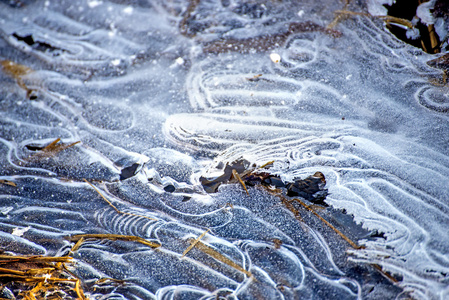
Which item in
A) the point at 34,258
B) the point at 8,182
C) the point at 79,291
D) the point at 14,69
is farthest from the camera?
the point at 14,69

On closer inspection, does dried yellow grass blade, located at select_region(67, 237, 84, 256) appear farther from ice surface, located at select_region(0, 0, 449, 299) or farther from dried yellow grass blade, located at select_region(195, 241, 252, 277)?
dried yellow grass blade, located at select_region(195, 241, 252, 277)

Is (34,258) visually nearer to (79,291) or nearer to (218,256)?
(79,291)

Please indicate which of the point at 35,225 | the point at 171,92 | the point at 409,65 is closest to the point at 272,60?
the point at 171,92

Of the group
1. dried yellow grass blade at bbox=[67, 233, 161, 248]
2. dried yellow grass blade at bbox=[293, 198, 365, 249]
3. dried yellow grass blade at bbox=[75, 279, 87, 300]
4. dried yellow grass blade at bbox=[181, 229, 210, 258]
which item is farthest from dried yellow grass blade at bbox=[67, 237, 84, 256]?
dried yellow grass blade at bbox=[293, 198, 365, 249]

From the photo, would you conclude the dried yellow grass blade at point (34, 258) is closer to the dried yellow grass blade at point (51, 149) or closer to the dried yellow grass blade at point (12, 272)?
the dried yellow grass blade at point (12, 272)

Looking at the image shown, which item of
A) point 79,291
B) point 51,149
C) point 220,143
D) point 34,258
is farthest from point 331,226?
point 51,149

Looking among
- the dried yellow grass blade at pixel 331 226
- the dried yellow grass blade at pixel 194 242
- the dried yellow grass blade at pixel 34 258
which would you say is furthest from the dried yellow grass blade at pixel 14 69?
the dried yellow grass blade at pixel 331 226

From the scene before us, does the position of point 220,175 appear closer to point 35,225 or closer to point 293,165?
point 293,165

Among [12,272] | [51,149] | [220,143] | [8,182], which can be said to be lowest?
[12,272]
